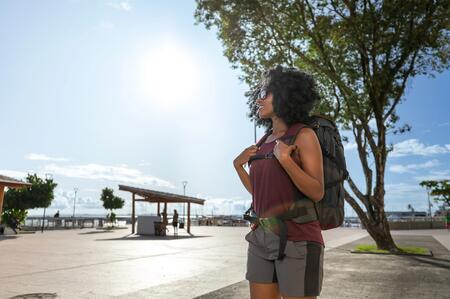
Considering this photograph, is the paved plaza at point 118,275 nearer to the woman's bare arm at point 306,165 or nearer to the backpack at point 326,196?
the backpack at point 326,196

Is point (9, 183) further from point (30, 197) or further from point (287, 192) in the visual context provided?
point (30, 197)

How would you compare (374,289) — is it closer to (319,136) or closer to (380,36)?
(319,136)

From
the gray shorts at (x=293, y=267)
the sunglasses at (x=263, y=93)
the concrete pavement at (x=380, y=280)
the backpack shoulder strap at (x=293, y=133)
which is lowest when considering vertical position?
the concrete pavement at (x=380, y=280)

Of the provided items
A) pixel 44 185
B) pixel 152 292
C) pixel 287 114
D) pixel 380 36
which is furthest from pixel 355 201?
pixel 44 185

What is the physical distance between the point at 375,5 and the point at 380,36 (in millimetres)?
1097

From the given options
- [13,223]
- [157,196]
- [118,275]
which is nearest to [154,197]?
[157,196]

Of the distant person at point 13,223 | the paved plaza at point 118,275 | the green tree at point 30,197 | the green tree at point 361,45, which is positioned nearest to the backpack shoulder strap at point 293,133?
the paved plaza at point 118,275

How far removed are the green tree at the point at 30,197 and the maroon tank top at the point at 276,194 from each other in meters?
39.9

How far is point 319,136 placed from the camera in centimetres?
193

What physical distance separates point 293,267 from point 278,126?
796 mm

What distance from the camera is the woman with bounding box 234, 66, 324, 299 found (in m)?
1.79

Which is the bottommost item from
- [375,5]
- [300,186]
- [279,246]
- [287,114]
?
[279,246]

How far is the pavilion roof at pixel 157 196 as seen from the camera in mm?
25109

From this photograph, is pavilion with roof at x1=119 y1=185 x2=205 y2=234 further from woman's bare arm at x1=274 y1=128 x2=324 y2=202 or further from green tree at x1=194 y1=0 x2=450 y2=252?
→ woman's bare arm at x1=274 y1=128 x2=324 y2=202
